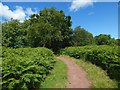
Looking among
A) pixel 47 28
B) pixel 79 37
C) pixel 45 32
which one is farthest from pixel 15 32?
pixel 79 37

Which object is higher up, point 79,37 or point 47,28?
point 47,28

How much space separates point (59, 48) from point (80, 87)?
41715 millimetres

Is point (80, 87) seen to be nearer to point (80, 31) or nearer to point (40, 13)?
point (40, 13)

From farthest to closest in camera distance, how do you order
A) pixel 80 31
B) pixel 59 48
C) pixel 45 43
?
1. pixel 80 31
2. pixel 59 48
3. pixel 45 43

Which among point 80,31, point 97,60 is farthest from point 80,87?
point 80,31

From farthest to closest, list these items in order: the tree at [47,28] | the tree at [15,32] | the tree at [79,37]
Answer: the tree at [79,37] < the tree at [15,32] < the tree at [47,28]

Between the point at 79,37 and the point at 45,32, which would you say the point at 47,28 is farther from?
the point at 79,37

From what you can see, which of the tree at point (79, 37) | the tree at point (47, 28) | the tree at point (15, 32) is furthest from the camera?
the tree at point (79, 37)

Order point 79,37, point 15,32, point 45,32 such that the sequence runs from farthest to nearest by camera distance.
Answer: point 79,37, point 15,32, point 45,32

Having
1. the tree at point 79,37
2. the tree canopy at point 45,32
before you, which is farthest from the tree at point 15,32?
the tree at point 79,37

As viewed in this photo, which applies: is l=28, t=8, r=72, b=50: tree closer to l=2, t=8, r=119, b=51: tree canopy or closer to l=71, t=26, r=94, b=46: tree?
l=2, t=8, r=119, b=51: tree canopy

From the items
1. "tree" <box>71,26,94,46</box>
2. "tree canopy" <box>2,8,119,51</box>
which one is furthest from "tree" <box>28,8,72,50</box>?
"tree" <box>71,26,94,46</box>

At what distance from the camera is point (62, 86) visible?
12.8 m

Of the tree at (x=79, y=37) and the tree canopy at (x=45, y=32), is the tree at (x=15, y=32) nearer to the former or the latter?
the tree canopy at (x=45, y=32)
